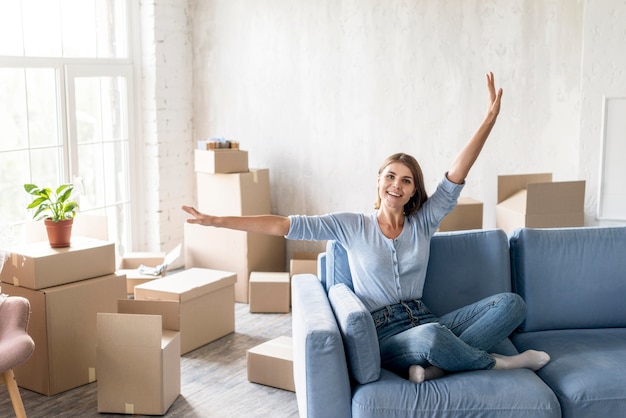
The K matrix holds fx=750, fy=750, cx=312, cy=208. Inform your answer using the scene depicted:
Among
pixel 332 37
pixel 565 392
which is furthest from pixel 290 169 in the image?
pixel 565 392

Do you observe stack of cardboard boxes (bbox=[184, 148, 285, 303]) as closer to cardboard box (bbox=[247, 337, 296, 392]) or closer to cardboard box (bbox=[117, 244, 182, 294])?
cardboard box (bbox=[117, 244, 182, 294])

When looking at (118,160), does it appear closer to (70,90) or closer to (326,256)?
(70,90)

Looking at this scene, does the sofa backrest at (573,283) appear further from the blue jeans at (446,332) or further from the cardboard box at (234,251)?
the cardboard box at (234,251)

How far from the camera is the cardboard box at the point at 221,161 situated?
4.98 meters

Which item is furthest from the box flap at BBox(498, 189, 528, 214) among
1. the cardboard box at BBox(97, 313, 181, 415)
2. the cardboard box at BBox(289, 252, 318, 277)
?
the cardboard box at BBox(97, 313, 181, 415)

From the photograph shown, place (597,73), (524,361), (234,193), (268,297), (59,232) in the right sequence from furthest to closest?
(234,193), (268,297), (597,73), (59,232), (524,361)

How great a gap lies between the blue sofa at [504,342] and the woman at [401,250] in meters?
0.11

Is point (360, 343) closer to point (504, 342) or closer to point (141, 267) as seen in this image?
point (504, 342)

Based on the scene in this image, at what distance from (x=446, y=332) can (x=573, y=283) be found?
2.78ft

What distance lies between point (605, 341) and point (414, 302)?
783 millimetres

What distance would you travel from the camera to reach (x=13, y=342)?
2828 mm

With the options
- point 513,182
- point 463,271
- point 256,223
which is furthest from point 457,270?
point 513,182

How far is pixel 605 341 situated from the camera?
3010mm

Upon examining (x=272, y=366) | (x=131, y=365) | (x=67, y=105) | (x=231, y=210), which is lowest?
(x=272, y=366)
